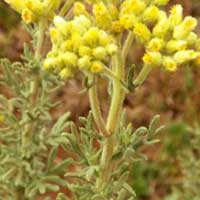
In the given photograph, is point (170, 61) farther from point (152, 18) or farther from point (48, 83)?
point (48, 83)

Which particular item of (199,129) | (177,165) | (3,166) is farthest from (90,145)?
(177,165)

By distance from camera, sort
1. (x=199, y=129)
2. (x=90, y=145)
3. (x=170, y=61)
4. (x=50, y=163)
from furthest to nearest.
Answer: (x=199, y=129)
(x=50, y=163)
(x=90, y=145)
(x=170, y=61)

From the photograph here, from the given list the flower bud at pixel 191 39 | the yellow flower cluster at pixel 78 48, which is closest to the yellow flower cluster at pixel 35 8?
the yellow flower cluster at pixel 78 48

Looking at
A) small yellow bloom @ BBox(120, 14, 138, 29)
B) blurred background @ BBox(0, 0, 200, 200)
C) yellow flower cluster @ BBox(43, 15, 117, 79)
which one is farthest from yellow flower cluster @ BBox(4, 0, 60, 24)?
blurred background @ BBox(0, 0, 200, 200)

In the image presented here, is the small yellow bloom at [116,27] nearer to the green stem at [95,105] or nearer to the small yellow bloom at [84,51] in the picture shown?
the small yellow bloom at [84,51]

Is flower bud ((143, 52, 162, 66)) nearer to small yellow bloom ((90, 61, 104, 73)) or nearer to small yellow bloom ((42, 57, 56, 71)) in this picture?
small yellow bloom ((90, 61, 104, 73))

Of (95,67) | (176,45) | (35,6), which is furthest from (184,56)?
(35,6)
